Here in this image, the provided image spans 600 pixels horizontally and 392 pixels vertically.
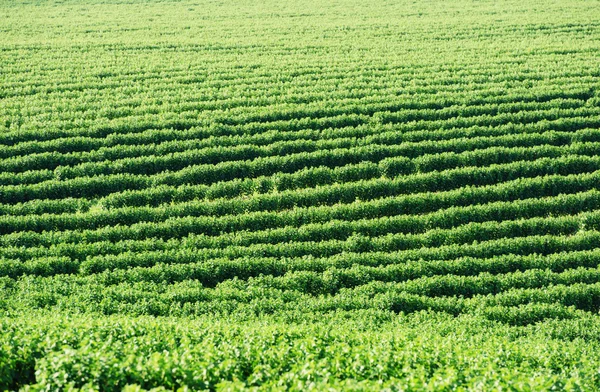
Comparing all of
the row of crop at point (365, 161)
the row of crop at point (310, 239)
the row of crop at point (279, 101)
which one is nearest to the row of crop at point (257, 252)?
the row of crop at point (310, 239)

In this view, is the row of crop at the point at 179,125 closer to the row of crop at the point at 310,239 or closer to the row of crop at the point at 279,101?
the row of crop at the point at 279,101

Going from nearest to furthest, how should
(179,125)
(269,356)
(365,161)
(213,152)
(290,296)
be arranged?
(269,356), (290,296), (365,161), (213,152), (179,125)

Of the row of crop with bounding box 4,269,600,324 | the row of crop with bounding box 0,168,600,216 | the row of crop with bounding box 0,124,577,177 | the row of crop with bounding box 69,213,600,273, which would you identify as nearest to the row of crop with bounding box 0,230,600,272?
the row of crop with bounding box 69,213,600,273

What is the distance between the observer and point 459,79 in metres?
24.2

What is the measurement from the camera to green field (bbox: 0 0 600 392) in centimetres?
827

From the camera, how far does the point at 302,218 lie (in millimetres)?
15336

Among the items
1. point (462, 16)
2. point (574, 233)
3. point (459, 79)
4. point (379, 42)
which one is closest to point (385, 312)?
point (574, 233)

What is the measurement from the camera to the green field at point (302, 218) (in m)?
8.27

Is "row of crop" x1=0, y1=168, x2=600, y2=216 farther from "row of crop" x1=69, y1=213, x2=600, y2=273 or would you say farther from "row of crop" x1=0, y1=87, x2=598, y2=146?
"row of crop" x1=0, y1=87, x2=598, y2=146

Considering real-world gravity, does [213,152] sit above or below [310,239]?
above

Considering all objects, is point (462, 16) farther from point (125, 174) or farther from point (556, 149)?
point (125, 174)

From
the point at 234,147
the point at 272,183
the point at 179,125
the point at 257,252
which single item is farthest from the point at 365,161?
the point at 179,125

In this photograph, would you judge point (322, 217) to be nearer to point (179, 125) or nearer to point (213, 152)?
point (213, 152)

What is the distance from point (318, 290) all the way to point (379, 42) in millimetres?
22903
